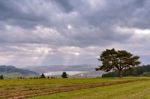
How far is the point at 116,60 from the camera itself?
129m

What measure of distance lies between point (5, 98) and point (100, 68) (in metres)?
97.9

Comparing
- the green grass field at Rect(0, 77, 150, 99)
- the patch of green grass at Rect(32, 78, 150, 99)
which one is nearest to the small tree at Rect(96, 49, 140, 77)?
the green grass field at Rect(0, 77, 150, 99)

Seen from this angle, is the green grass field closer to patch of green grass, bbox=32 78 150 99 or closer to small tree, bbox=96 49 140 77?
patch of green grass, bbox=32 78 150 99

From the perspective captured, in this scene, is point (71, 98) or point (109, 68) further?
point (109, 68)

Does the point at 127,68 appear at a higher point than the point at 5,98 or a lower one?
higher

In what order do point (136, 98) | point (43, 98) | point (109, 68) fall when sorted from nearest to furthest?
point (136, 98), point (43, 98), point (109, 68)

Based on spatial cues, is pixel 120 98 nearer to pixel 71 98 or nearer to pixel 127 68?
pixel 71 98

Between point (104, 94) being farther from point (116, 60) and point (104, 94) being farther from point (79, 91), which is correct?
point (116, 60)

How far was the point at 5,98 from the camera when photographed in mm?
33750

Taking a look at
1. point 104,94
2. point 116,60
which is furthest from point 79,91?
point 116,60

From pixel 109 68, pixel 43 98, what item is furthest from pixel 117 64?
pixel 43 98

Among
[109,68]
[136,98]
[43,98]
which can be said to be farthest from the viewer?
[109,68]

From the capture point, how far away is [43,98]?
33219 mm

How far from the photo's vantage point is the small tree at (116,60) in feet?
420
